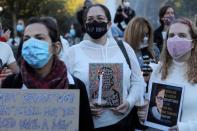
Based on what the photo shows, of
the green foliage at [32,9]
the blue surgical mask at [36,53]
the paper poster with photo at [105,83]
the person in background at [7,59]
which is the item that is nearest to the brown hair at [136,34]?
A: the person in background at [7,59]

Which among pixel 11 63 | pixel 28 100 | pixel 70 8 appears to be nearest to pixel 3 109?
pixel 28 100

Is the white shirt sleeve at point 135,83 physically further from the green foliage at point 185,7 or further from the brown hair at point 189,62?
the green foliage at point 185,7

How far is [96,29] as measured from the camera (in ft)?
14.7

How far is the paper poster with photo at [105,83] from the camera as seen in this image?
4.21 metres

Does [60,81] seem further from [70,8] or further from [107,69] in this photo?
[70,8]

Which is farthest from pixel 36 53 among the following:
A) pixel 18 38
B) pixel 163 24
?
pixel 18 38

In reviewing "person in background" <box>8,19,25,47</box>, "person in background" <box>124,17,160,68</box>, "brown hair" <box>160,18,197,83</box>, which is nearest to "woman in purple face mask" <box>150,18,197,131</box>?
"brown hair" <box>160,18,197,83</box>

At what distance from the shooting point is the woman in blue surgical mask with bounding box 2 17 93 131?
3402mm

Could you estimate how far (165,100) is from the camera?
3.81 metres

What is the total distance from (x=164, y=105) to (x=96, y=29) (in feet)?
3.46

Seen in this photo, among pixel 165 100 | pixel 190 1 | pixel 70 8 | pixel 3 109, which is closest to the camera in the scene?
pixel 3 109

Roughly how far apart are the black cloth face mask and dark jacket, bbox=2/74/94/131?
1.00 meters

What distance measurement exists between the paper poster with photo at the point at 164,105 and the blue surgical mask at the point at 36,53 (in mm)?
944

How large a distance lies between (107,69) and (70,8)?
39070 millimetres
